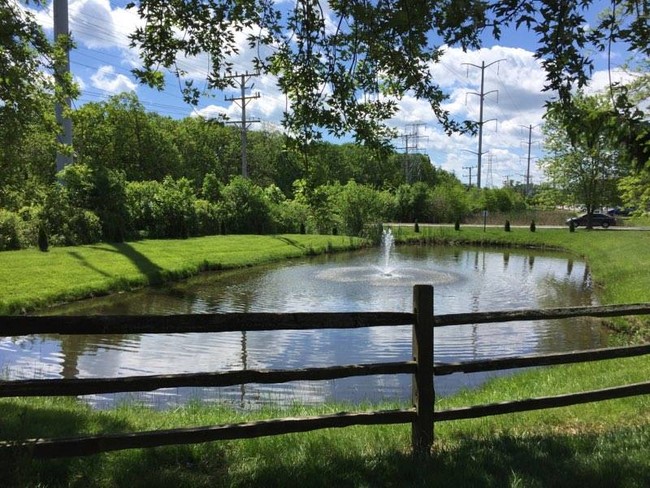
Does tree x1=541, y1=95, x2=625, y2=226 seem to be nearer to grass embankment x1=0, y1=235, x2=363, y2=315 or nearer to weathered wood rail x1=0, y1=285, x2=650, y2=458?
grass embankment x1=0, y1=235, x2=363, y2=315

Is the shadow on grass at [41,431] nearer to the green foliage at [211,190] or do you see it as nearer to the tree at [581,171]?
the green foliage at [211,190]

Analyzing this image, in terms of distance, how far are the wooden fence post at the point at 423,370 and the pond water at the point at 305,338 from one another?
14.3ft

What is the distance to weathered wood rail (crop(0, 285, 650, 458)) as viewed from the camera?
3.85 meters

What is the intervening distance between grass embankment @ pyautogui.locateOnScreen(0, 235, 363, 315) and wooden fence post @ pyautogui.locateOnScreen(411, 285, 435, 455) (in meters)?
14.2

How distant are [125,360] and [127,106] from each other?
2407 inches

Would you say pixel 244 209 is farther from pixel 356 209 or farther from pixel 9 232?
pixel 9 232

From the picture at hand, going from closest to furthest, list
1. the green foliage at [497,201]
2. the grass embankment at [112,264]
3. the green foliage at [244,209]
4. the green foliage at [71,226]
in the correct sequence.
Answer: the grass embankment at [112,264]
the green foliage at [71,226]
the green foliage at [244,209]
the green foliage at [497,201]

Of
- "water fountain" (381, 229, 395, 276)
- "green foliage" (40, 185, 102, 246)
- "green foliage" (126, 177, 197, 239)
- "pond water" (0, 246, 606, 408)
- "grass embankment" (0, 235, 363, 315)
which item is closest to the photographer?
"pond water" (0, 246, 606, 408)

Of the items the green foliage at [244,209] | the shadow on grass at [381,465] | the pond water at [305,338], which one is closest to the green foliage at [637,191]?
the pond water at [305,338]

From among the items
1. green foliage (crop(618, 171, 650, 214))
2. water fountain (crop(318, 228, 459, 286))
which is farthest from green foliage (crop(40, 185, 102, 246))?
green foliage (crop(618, 171, 650, 214))

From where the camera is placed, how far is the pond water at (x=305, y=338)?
985 cm

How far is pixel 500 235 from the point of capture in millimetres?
47938

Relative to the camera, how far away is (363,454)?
4605 millimetres

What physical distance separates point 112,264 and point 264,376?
21515 mm
